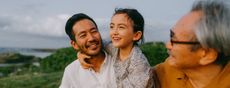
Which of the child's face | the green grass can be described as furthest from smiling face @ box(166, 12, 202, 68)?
the green grass

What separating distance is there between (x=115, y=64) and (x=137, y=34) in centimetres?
29

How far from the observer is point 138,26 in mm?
4207

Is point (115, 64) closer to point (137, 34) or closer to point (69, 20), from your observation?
point (137, 34)

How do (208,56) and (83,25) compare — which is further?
(83,25)

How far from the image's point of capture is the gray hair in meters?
3.31

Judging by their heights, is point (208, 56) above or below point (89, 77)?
above

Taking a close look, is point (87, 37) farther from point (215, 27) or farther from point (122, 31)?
point (215, 27)

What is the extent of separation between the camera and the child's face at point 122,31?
4.09 meters

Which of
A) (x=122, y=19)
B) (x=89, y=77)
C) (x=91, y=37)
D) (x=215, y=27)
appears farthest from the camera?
(x=89, y=77)

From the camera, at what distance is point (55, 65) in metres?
19.1

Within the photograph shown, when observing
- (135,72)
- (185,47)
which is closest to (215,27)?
(185,47)

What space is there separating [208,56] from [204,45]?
0.32 feet

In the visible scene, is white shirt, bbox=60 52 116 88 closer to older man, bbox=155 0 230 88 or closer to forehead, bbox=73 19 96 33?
forehead, bbox=73 19 96 33

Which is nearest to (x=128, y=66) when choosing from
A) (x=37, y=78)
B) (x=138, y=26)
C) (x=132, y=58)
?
(x=132, y=58)
